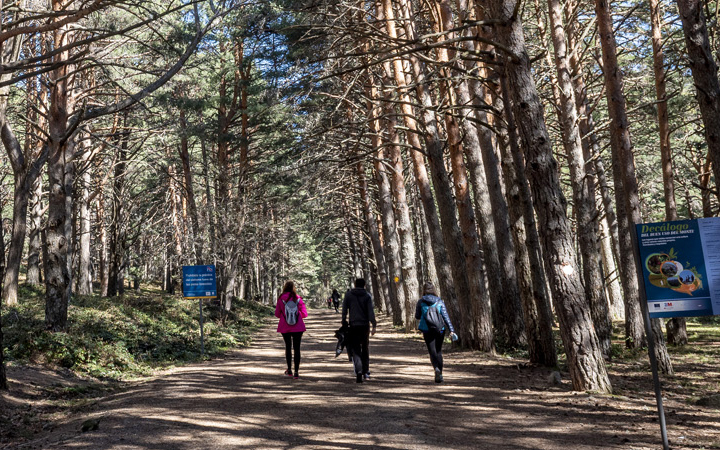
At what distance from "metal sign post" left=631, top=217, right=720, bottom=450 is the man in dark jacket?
226 inches

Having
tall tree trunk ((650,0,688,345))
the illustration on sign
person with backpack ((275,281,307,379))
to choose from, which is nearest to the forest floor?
person with backpack ((275,281,307,379))

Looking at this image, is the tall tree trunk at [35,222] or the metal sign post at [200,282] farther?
the tall tree trunk at [35,222]

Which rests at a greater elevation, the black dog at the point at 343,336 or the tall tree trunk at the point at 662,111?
the tall tree trunk at the point at 662,111

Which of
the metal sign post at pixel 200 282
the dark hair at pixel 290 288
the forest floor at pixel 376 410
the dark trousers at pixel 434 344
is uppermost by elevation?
the metal sign post at pixel 200 282

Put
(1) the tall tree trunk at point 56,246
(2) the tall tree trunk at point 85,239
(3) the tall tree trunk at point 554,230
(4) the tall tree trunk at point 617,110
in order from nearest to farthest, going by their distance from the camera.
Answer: (3) the tall tree trunk at point 554,230, (4) the tall tree trunk at point 617,110, (1) the tall tree trunk at point 56,246, (2) the tall tree trunk at point 85,239

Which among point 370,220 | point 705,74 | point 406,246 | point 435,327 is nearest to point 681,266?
point 705,74

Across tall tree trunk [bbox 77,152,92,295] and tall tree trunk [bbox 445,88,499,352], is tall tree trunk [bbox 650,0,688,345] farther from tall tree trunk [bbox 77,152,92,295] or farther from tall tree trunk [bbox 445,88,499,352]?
tall tree trunk [bbox 77,152,92,295]

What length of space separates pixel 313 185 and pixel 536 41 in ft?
30.4

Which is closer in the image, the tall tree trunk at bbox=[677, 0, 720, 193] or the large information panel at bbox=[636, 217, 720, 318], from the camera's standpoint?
the large information panel at bbox=[636, 217, 720, 318]

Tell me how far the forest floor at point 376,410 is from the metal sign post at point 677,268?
1373mm

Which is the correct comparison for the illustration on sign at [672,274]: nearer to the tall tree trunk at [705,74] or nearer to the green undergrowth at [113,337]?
the tall tree trunk at [705,74]

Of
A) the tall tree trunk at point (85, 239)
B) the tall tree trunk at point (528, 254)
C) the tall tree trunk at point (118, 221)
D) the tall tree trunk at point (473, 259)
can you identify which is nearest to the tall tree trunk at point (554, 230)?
the tall tree trunk at point (528, 254)

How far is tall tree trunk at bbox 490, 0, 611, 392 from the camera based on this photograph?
829 centimetres

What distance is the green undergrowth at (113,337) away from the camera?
1241 centimetres
